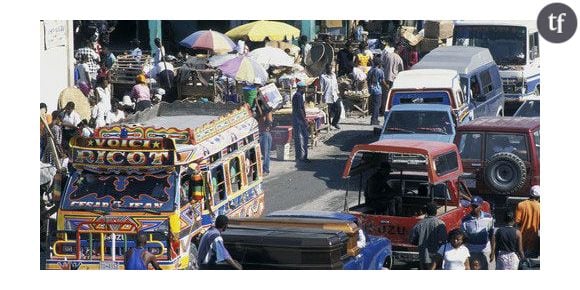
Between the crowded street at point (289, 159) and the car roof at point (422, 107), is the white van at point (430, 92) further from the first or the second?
the car roof at point (422, 107)

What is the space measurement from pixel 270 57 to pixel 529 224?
13065 mm

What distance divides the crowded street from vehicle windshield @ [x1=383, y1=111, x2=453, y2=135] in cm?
3

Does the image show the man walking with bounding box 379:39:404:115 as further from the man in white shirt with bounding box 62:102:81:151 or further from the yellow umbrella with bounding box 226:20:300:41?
the man in white shirt with bounding box 62:102:81:151

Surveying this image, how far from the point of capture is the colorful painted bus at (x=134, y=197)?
57.2ft

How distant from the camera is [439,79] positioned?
25906mm

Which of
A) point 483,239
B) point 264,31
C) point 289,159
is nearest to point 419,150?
point 483,239

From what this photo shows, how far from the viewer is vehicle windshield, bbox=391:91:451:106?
25.4m

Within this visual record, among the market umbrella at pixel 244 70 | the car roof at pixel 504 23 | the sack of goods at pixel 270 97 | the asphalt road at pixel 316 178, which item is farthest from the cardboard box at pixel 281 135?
the car roof at pixel 504 23

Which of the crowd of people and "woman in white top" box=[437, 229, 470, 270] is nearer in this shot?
"woman in white top" box=[437, 229, 470, 270]

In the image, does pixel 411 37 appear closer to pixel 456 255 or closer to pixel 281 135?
pixel 281 135

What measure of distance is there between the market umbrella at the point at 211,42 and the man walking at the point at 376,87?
347cm

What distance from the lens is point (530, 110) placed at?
1032 inches

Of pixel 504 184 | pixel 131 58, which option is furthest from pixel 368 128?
pixel 504 184

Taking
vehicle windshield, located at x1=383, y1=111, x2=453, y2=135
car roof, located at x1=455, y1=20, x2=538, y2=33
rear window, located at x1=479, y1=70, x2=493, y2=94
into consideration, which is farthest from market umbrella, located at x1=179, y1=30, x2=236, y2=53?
vehicle windshield, located at x1=383, y1=111, x2=453, y2=135
